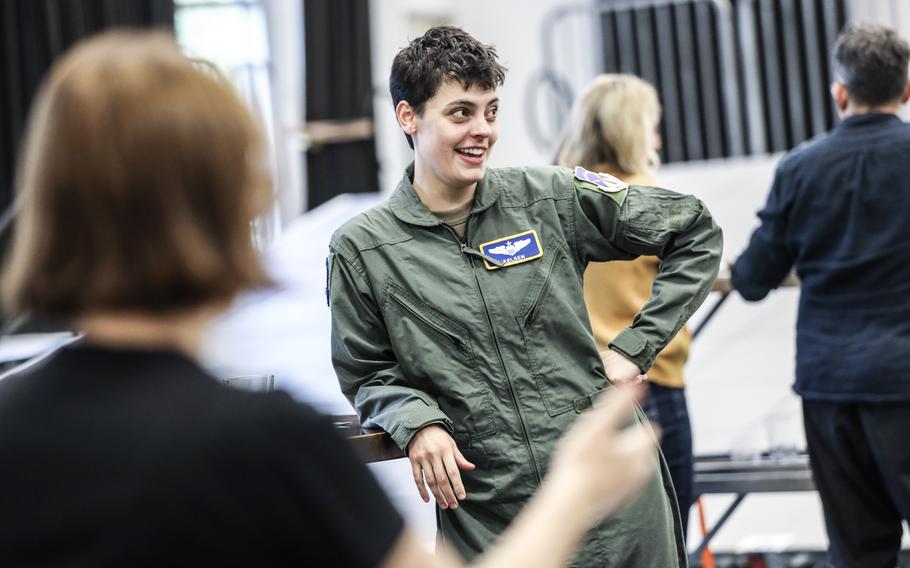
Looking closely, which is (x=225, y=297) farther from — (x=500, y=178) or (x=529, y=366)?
(x=500, y=178)

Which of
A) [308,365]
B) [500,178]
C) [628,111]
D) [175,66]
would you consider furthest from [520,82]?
[175,66]

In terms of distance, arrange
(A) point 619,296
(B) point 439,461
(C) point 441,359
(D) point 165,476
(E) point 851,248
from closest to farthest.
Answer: (D) point 165,476
(B) point 439,461
(C) point 441,359
(E) point 851,248
(A) point 619,296

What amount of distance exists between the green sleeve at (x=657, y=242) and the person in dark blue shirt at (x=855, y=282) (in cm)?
87

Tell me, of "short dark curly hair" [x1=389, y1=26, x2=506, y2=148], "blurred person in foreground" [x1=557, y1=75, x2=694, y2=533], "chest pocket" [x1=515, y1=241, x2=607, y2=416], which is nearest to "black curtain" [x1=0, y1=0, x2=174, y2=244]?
"blurred person in foreground" [x1=557, y1=75, x2=694, y2=533]

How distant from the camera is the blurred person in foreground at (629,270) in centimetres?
311

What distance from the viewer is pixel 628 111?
322 centimetres

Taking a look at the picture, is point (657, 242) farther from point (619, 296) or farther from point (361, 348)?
point (619, 296)

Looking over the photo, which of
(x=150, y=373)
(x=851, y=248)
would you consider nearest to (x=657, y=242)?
(x=851, y=248)

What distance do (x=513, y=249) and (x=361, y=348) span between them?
336mm

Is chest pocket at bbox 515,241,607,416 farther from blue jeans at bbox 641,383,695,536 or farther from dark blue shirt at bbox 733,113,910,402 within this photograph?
dark blue shirt at bbox 733,113,910,402

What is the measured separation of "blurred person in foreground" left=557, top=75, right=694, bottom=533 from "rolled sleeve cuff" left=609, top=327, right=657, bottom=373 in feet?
2.86

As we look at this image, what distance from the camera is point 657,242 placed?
2.23 metres

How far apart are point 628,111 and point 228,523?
8.23 ft

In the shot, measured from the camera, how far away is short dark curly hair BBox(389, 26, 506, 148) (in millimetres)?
2248
